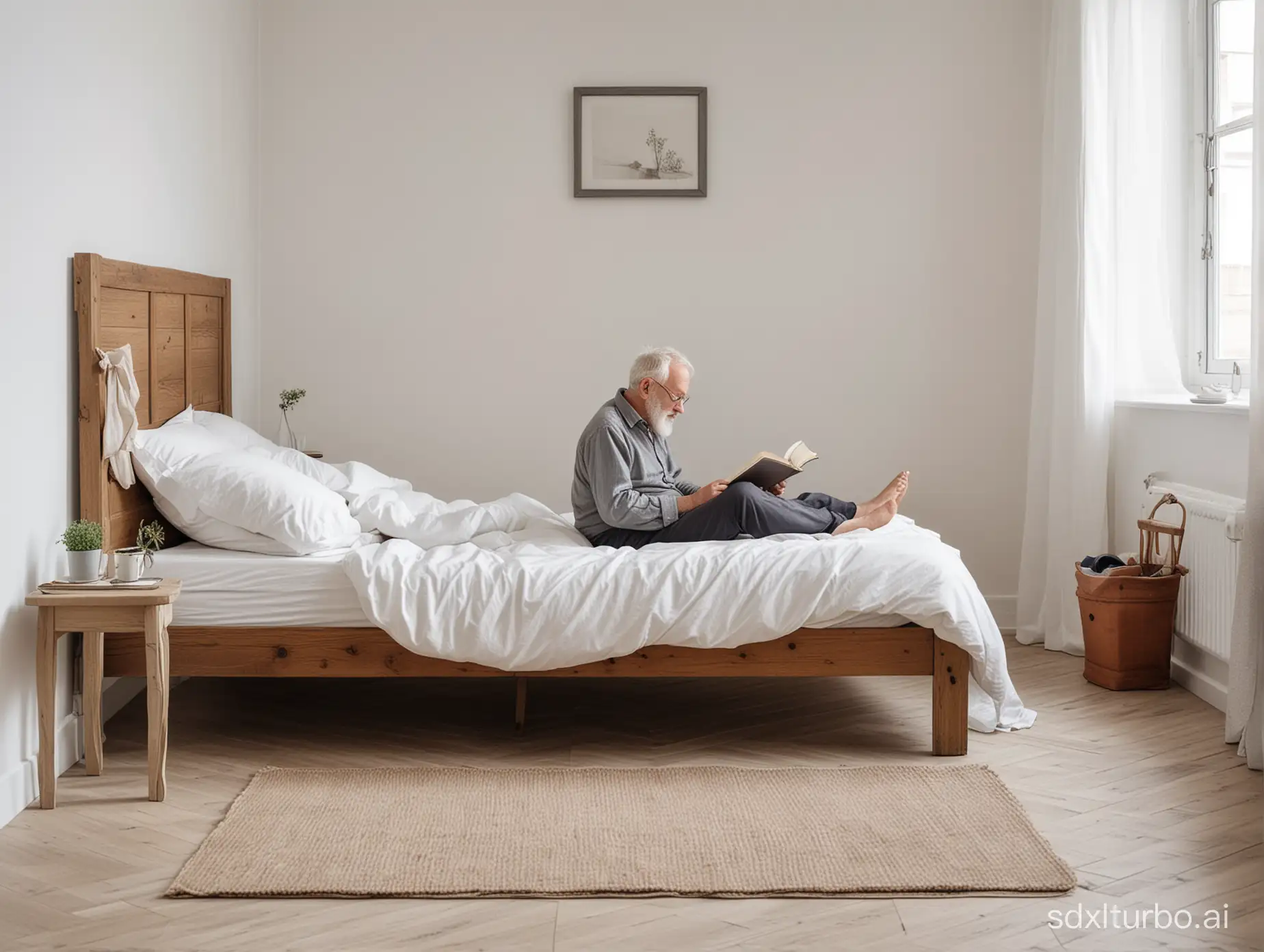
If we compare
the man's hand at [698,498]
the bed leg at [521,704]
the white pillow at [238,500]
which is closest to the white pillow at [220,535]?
the white pillow at [238,500]

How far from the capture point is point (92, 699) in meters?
3.07

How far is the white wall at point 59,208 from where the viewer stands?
2842 mm

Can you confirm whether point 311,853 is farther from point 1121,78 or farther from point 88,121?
point 1121,78

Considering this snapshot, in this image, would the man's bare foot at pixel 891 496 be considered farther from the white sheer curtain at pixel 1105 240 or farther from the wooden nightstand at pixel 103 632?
the wooden nightstand at pixel 103 632

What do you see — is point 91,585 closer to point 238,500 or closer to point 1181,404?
point 238,500

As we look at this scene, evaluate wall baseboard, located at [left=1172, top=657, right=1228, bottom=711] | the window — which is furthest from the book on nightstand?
the window

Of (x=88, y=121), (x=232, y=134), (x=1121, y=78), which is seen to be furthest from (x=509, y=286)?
(x=1121, y=78)

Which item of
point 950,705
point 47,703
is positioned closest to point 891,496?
point 950,705

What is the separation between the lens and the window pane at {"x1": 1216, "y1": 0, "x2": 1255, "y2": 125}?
408 cm

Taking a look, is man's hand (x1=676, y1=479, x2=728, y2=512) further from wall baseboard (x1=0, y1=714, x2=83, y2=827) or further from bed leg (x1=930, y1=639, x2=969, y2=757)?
wall baseboard (x1=0, y1=714, x2=83, y2=827)

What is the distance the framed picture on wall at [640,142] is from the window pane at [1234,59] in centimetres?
189

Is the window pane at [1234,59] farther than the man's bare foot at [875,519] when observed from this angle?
Yes

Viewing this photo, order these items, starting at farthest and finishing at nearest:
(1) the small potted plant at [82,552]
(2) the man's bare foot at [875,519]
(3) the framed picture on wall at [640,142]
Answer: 1. (3) the framed picture on wall at [640,142]
2. (2) the man's bare foot at [875,519]
3. (1) the small potted plant at [82,552]

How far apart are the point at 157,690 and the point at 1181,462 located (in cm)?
325
